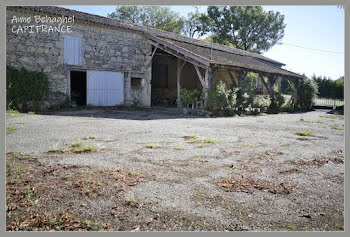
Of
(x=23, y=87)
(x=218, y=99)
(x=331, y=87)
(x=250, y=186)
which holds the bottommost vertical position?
(x=250, y=186)

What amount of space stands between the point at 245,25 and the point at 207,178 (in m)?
35.0

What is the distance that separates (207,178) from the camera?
3467mm

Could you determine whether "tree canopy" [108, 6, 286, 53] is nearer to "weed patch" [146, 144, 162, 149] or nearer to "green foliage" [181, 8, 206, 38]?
"green foliage" [181, 8, 206, 38]

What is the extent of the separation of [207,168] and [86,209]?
1.92 meters

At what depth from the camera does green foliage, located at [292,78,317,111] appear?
19.2 meters

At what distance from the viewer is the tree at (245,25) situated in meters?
34.5

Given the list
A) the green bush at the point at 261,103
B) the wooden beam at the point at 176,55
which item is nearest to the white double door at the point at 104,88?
the wooden beam at the point at 176,55

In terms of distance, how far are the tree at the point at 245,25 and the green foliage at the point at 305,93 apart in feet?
57.9

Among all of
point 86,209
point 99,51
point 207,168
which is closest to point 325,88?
point 99,51

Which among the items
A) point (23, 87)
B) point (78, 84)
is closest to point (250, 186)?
point (23, 87)

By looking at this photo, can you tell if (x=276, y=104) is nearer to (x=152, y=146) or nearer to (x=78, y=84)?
(x=78, y=84)

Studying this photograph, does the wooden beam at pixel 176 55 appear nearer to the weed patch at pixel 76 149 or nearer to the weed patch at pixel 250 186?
the weed patch at pixel 76 149

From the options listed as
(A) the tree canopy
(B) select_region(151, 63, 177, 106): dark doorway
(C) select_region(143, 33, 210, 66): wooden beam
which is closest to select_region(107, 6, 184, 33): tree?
(A) the tree canopy

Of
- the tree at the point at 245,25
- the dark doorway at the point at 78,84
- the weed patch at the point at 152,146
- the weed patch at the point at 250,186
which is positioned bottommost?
the weed patch at the point at 250,186
